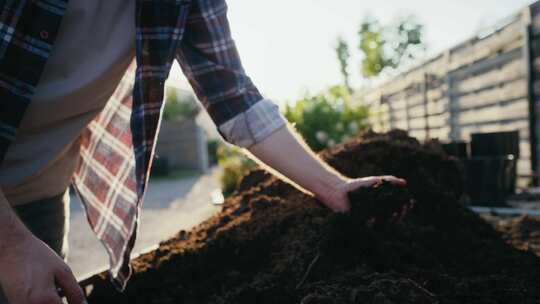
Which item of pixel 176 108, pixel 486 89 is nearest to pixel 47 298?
pixel 486 89

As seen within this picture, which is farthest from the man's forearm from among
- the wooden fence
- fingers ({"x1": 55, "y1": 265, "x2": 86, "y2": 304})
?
the wooden fence

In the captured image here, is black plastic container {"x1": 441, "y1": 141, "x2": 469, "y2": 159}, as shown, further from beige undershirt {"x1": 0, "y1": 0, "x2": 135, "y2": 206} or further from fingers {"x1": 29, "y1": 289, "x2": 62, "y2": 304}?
fingers {"x1": 29, "y1": 289, "x2": 62, "y2": 304}

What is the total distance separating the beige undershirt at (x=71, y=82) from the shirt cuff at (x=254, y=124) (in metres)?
0.40

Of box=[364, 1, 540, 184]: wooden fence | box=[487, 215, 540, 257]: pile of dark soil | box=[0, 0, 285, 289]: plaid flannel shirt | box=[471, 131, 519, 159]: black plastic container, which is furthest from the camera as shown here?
box=[364, 1, 540, 184]: wooden fence

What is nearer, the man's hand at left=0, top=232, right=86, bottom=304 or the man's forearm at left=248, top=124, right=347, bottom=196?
the man's hand at left=0, top=232, right=86, bottom=304

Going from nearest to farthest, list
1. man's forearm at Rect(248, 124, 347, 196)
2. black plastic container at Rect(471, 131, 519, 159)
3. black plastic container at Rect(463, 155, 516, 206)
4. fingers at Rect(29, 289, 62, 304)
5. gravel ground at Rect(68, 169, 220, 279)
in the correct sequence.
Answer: fingers at Rect(29, 289, 62, 304), man's forearm at Rect(248, 124, 347, 196), black plastic container at Rect(463, 155, 516, 206), gravel ground at Rect(68, 169, 220, 279), black plastic container at Rect(471, 131, 519, 159)

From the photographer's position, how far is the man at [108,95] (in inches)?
39.6

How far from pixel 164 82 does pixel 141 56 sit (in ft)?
0.34

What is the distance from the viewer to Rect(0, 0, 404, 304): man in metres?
1.01

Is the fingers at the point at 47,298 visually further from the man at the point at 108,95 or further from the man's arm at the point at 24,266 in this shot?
the man at the point at 108,95

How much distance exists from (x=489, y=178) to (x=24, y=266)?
12.6 ft

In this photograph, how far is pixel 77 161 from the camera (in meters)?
1.63

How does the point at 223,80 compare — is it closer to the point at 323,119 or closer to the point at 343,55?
the point at 323,119

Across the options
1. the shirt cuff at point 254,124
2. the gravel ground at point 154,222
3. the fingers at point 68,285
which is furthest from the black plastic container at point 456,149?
the fingers at point 68,285
